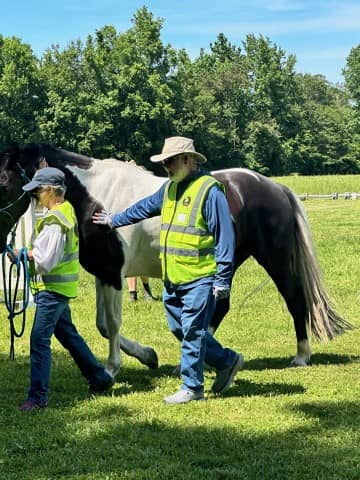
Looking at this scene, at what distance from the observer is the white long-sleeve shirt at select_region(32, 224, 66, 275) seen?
5121 mm

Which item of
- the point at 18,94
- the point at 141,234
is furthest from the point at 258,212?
the point at 18,94

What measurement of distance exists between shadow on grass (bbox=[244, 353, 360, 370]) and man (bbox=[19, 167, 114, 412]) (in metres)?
2.34

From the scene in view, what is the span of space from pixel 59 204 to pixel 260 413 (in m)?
2.16

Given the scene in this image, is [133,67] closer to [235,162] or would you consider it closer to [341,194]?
[235,162]

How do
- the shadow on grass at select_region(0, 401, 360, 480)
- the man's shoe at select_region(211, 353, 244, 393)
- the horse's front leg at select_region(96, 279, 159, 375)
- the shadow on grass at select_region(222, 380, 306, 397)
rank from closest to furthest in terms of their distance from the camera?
the shadow on grass at select_region(0, 401, 360, 480) < the man's shoe at select_region(211, 353, 244, 393) < the shadow on grass at select_region(222, 380, 306, 397) < the horse's front leg at select_region(96, 279, 159, 375)

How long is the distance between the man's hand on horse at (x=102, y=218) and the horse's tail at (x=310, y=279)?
221 centimetres

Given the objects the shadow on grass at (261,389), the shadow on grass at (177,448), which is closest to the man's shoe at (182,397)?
the shadow on grass at (177,448)

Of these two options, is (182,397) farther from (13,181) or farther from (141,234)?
(13,181)

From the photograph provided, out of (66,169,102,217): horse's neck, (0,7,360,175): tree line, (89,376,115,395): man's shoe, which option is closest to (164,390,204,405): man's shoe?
(89,376,115,395): man's shoe

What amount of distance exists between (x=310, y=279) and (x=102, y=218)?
249cm

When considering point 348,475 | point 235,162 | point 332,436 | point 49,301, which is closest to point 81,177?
point 49,301

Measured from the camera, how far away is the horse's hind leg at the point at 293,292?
23.3 feet

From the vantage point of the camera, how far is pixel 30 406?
5.32 metres

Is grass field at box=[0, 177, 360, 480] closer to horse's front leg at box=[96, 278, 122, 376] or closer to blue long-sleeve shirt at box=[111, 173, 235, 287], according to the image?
horse's front leg at box=[96, 278, 122, 376]
